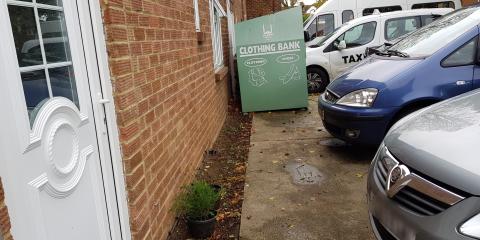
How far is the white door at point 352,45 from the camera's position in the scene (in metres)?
9.64

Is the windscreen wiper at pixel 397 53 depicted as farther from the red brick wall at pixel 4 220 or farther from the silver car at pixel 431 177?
the red brick wall at pixel 4 220

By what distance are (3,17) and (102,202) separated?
3.70 feet

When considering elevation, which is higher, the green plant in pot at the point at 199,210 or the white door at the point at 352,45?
the white door at the point at 352,45

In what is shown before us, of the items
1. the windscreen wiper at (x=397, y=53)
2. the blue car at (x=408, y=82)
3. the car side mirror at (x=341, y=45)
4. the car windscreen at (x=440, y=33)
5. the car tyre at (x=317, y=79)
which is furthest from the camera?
the car tyre at (x=317, y=79)

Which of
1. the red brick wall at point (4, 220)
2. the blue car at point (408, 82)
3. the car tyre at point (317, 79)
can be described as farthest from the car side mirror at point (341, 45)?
the red brick wall at point (4, 220)

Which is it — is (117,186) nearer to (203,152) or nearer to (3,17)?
(3,17)

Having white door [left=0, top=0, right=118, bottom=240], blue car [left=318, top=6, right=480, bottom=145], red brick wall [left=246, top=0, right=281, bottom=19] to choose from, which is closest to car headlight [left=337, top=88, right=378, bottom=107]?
blue car [left=318, top=6, right=480, bottom=145]

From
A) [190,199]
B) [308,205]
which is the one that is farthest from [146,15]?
[308,205]

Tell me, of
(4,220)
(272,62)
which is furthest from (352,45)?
(4,220)

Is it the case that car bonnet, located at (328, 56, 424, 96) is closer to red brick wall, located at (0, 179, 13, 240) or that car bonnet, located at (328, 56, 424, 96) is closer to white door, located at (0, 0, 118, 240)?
white door, located at (0, 0, 118, 240)

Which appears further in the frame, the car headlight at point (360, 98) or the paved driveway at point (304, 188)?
the car headlight at point (360, 98)

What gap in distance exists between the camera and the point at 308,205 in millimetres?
3713

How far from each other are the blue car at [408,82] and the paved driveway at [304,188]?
1.56ft

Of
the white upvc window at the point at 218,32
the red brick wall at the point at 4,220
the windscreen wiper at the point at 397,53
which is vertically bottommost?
the red brick wall at the point at 4,220
